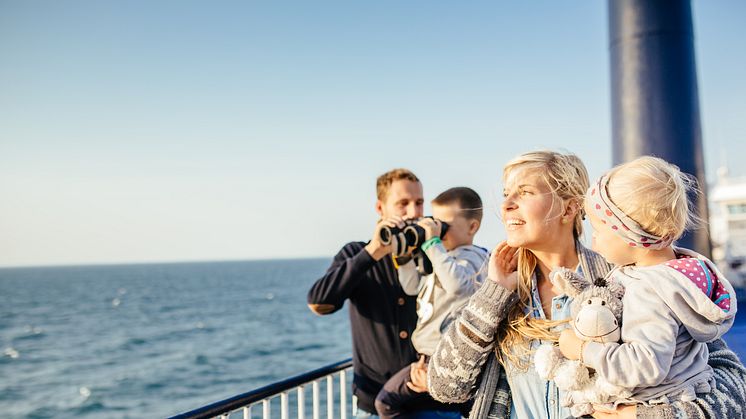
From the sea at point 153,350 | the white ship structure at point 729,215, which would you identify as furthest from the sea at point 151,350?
the white ship structure at point 729,215

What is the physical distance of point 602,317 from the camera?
1.27 metres

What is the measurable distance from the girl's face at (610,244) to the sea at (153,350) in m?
1.64

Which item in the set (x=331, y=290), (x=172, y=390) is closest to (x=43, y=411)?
(x=172, y=390)

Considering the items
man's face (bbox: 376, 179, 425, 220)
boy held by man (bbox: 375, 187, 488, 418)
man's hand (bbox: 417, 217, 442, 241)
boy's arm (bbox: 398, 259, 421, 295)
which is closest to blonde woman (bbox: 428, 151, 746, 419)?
boy held by man (bbox: 375, 187, 488, 418)

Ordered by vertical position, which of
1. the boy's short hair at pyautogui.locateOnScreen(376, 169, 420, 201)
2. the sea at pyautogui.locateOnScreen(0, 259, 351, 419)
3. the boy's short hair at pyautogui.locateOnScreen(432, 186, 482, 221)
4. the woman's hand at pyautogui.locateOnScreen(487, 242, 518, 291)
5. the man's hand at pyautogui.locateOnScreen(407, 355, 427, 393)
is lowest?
the sea at pyautogui.locateOnScreen(0, 259, 351, 419)

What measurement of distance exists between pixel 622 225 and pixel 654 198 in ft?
0.31

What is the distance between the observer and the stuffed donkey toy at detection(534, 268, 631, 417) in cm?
128

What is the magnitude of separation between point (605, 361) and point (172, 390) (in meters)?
32.4

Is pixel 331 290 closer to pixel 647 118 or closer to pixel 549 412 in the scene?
pixel 549 412

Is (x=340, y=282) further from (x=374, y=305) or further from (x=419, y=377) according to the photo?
(x=419, y=377)

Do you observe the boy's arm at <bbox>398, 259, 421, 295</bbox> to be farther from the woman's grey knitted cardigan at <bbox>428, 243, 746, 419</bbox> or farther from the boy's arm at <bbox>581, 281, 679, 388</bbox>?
the boy's arm at <bbox>581, 281, 679, 388</bbox>

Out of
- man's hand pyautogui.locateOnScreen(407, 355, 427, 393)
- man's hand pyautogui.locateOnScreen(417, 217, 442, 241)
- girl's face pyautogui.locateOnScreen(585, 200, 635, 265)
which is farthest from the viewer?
man's hand pyautogui.locateOnScreen(417, 217, 442, 241)

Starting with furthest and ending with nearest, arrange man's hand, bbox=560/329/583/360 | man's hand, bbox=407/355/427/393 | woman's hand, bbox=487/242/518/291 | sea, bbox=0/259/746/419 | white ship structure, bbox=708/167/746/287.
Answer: sea, bbox=0/259/746/419
white ship structure, bbox=708/167/746/287
man's hand, bbox=407/355/427/393
woman's hand, bbox=487/242/518/291
man's hand, bbox=560/329/583/360

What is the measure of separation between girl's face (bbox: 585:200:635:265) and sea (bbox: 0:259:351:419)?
2086 cm
